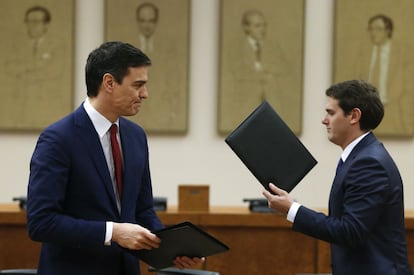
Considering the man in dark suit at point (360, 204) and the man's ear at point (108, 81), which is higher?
the man's ear at point (108, 81)

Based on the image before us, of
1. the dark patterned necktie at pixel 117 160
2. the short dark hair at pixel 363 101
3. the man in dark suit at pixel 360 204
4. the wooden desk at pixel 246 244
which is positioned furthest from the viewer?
the wooden desk at pixel 246 244

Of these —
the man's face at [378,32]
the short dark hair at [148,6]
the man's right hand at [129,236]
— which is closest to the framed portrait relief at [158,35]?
the short dark hair at [148,6]

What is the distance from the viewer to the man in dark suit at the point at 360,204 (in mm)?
3170

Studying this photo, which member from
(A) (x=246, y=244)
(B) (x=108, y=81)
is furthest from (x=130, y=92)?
(A) (x=246, y=244)

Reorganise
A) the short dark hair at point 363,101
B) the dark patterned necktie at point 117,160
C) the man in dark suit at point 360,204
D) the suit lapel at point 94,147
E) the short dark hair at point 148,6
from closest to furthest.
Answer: the suit lapel at point 94,147, the dark patterned necktie at point 117,160, the man in dark suit at point 360,204, the short dark hair at point 363,101, the short dark hair at point 148,6

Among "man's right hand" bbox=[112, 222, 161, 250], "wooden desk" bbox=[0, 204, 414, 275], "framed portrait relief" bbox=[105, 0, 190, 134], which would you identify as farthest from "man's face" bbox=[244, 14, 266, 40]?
"man's right hand" bbox=[112, 222, 161, 250]

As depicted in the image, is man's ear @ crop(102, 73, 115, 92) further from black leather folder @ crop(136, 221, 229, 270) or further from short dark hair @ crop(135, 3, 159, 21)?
short dark hair @ crop(135, 3, 159, 21)

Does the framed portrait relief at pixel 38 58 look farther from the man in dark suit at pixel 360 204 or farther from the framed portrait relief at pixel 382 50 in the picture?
the man in dark suit at pixel 360 204

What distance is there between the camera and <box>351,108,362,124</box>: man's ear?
132 inches

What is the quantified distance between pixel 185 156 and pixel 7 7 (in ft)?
6.99

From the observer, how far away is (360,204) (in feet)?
10.4

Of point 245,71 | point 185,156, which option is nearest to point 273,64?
point 245,71

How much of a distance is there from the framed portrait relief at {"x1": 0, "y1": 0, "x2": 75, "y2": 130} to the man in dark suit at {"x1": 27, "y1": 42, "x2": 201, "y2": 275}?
3.88 m

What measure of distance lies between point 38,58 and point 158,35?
112 cm
